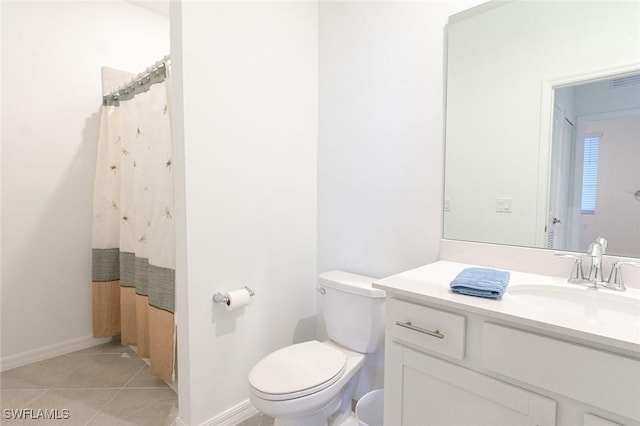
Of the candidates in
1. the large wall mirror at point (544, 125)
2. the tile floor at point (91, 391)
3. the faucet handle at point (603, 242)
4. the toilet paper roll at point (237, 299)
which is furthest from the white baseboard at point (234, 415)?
the faucet handle at point (603, 242)

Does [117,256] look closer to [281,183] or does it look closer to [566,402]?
[281,183]

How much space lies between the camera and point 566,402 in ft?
2.60

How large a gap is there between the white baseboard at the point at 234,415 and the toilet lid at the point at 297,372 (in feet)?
1.44

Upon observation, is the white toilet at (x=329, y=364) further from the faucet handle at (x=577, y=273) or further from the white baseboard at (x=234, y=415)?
the faucet handle at (x=577, y=273)

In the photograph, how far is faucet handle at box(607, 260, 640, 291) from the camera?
41.5 inches

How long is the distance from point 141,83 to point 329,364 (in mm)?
2001

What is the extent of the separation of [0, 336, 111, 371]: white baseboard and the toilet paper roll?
1.75 m

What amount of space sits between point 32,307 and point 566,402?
3059mm

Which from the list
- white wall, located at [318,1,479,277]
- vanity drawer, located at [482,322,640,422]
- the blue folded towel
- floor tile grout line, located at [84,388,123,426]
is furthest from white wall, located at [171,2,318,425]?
vanity drawer, located at [482,322,640,422]

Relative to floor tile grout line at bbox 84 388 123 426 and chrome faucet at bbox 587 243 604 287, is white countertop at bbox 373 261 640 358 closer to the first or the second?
chrome faucet at bbox 587 243 604 287

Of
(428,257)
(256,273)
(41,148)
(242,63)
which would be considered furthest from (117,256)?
(428,257)

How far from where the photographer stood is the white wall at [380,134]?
1.54 metres

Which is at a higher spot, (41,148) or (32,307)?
(41,148)

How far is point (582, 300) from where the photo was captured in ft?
3.46
